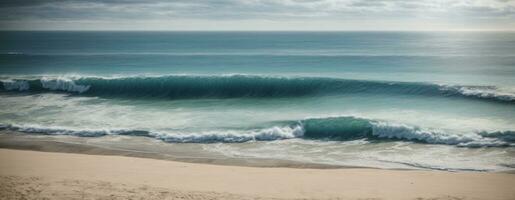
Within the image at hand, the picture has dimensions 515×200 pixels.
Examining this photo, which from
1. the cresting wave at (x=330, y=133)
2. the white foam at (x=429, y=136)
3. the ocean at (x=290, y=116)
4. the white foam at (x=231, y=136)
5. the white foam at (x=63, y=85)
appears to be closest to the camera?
the ocean at (x=290, y=116)

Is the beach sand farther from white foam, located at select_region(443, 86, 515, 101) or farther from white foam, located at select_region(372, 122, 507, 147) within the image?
white foam, located at select_region(443, 86, 515, 101)

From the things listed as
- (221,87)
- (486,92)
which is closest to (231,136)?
(221,87)

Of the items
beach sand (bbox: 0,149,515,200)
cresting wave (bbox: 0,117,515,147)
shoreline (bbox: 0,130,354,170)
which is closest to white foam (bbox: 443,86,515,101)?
cresting wave (bbox: 0,117,515,147)

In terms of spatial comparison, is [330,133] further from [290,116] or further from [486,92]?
[486,92]

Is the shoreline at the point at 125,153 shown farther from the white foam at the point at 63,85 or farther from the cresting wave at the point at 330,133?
the white foam at the point at 63,85

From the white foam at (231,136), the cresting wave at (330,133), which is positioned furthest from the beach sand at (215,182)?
the cresting wave at (330,133)
